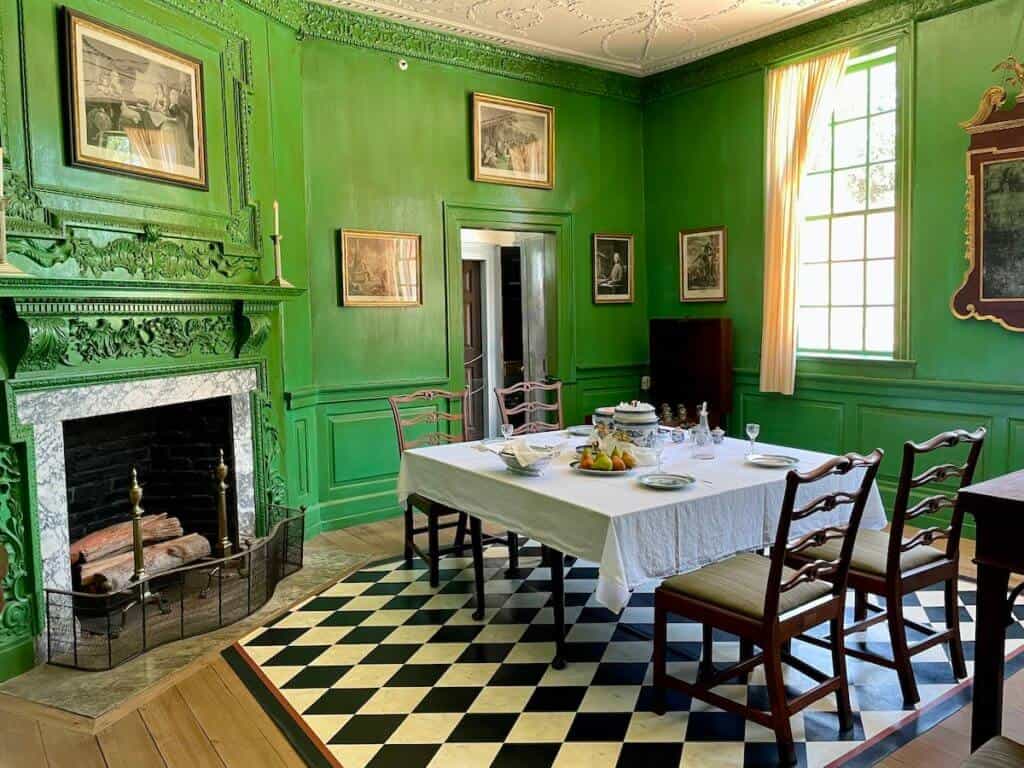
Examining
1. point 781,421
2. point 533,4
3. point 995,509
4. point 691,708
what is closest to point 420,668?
point 691,708

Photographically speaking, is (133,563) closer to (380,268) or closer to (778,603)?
(380,268)

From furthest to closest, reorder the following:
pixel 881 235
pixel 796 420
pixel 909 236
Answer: pixel 796 420 → pixel 881 235 → pixel 909 236

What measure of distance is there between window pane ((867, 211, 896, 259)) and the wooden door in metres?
3.04

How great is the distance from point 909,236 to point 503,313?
3.19 metres

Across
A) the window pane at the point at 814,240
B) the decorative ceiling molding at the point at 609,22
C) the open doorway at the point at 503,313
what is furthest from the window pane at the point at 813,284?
the open doorway at the point at 503,313

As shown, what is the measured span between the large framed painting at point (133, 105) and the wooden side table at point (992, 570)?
3.65 meters

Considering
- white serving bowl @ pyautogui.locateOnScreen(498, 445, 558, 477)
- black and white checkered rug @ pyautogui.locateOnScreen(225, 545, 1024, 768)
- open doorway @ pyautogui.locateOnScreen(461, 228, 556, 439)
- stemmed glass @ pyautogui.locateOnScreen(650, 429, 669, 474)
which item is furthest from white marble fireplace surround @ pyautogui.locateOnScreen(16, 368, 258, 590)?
open doorway @ pyautogui.locateOnScreen(461, 228, 556, 439)

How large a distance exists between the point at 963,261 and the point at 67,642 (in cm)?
521

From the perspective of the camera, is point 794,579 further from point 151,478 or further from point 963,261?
point 151,478

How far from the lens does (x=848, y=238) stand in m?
5.52

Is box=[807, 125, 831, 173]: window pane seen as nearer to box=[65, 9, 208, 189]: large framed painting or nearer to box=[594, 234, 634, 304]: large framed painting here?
box=[594, 234, 634, 304]: large framed painting

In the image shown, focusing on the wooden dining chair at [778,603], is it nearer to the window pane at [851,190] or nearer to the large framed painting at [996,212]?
the large framed painting at [996,212]

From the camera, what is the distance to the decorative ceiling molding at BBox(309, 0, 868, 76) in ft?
17.1

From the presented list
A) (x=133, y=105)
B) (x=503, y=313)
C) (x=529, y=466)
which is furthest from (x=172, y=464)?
(x=503, y=313)
